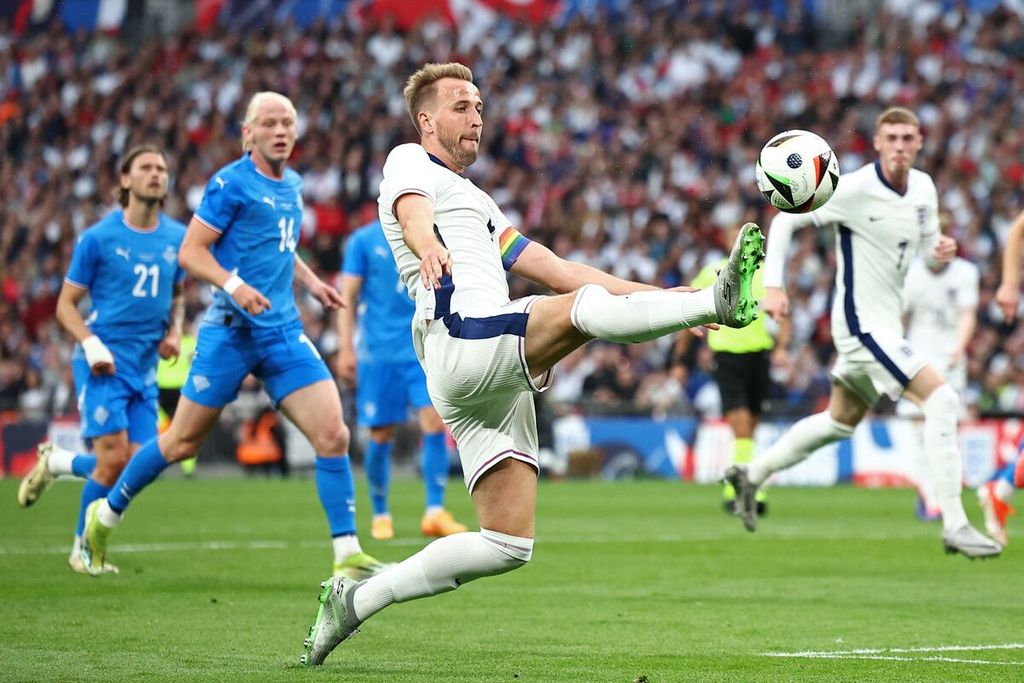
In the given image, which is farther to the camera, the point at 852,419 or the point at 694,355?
the point at 694,355

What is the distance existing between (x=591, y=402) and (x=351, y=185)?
6.81 m

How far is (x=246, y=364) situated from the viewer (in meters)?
9.69

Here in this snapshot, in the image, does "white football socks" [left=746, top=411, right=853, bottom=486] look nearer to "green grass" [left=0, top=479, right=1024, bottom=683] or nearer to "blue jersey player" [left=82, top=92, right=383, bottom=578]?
"green grass" [left=0, top=479, right=1024, bottom=683]

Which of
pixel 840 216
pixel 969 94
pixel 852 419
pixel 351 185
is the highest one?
pixel 969 94

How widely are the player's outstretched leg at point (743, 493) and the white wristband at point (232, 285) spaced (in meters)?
4.32

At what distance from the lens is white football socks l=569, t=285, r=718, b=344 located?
5641 mm

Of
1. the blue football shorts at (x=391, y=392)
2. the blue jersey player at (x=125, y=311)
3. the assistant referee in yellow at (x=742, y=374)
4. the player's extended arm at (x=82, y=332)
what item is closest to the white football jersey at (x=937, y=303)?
the assistant referee in yellow at (x=742, y=374)

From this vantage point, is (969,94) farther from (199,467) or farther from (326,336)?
(199,467)

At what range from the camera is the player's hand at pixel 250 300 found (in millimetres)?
8773

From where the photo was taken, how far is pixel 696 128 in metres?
28.4

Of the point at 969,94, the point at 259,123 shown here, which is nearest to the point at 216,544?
the point at 259,123

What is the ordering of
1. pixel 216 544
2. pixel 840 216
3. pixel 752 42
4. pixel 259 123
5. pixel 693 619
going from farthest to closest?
pixel 752 42, pixel 216 544, pixel 840 216, pixel 259 123, pixel 693 619

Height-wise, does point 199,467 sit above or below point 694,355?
below

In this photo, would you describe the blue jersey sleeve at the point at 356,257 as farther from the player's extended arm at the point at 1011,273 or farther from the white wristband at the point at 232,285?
the player's extended arm at the point at 1011,273
